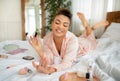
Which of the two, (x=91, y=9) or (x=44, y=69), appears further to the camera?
(x=91, y=9)

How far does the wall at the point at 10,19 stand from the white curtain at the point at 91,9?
4.03 feet

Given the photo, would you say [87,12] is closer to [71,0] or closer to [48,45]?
[71,0]

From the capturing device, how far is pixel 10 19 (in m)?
3.91

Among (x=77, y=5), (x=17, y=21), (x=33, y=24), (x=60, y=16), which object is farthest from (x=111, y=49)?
(x=17, y=21)

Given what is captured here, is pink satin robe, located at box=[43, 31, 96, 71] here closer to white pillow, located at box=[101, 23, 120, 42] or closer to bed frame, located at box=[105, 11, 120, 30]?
white pillow, located at box=[101, 23, 120, 42]

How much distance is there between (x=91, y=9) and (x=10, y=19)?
1.80 m

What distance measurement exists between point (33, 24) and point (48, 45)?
86.3 inches

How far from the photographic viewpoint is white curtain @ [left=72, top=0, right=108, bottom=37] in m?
3.10

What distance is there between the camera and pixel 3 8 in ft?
12.6

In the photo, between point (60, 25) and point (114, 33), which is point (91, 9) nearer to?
point (114, 33)

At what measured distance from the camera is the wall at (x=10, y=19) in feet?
12.6

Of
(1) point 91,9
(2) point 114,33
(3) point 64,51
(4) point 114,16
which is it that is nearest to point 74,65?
(3) point 64,51

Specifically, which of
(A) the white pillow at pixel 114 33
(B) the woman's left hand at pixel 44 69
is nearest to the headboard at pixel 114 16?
(A) the white pillow at pixel 114 33

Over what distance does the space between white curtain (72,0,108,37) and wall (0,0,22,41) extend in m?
1.23
